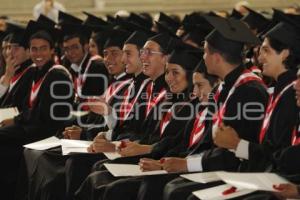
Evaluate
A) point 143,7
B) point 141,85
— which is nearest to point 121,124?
point 141,85

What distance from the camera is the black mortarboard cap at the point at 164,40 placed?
7445 mm

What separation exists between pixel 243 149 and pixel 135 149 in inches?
56.2

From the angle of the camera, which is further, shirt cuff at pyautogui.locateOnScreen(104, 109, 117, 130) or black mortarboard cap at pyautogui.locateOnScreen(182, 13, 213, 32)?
black mortarboard cap at pyautogui.locateOnScreen(182, 13, 213, 32)

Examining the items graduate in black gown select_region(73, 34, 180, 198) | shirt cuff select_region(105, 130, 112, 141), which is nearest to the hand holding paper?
graduate in black gown select_region(73, 34, 180, 198)

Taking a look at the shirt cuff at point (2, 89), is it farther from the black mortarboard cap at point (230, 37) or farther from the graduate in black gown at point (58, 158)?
the black mortarboard cap at point (230, 37)

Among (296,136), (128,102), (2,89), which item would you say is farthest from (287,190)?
(2,89)

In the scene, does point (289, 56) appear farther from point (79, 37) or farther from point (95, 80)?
point (79, 37)

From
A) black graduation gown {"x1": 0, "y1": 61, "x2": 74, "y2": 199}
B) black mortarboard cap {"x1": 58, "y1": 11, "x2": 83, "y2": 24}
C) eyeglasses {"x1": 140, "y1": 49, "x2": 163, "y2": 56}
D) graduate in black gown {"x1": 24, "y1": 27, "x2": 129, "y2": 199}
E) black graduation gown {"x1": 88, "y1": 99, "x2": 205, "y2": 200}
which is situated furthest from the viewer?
black mortarboard cap {"x1": 58, "y1": 11, "x2": 83, "y2": 24}

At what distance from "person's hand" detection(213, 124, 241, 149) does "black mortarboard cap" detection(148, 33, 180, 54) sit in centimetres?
177

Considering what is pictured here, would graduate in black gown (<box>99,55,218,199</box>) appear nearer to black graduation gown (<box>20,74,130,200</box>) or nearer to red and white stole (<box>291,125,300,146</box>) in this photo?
black graduation gown (<box>20,74,130,200</box>)

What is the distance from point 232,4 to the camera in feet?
61.7

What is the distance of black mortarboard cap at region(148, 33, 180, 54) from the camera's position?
24.4 ft

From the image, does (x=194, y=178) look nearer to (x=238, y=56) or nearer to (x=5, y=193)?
(x=238, y=56)

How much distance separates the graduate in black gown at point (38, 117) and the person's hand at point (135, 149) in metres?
2.27
